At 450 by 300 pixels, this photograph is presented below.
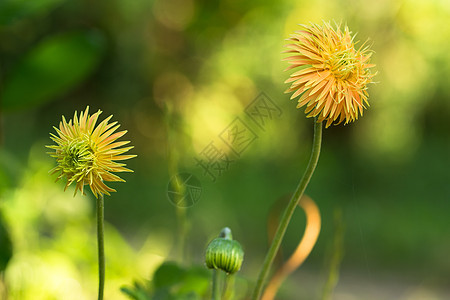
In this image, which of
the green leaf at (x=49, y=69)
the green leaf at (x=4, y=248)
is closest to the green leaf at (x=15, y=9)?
the green leaf at (x=49, y=69)

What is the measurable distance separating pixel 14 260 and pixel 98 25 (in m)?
2.60

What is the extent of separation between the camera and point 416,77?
2703 mm

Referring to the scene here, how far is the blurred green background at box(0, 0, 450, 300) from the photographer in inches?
97.8

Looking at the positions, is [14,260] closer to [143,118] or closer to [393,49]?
[393,49]

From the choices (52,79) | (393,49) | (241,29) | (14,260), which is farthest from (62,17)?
(14,260)

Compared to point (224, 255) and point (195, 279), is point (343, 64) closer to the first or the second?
point (224, 255)

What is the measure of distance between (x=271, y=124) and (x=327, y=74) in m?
2.22

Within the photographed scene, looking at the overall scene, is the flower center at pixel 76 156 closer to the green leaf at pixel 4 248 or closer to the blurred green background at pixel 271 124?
the green leaf at pixel 4 248

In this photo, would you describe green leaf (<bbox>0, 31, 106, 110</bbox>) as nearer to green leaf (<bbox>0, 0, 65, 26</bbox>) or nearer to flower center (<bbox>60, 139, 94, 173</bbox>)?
green leaf (<bbox>0, 0, 65, 26</bbox>)

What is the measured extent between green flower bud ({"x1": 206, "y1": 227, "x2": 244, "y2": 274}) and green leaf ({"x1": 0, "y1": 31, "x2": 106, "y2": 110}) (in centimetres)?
45

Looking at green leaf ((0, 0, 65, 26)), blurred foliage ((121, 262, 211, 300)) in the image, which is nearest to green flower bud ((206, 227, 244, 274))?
blurred foliage ((121, 262, 211, 300))

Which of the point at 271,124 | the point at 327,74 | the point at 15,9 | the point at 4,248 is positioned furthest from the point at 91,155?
the point at 271,124

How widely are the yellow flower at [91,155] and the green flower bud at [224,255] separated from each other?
0.22 feet

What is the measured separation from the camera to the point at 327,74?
→ 0.84 ft
